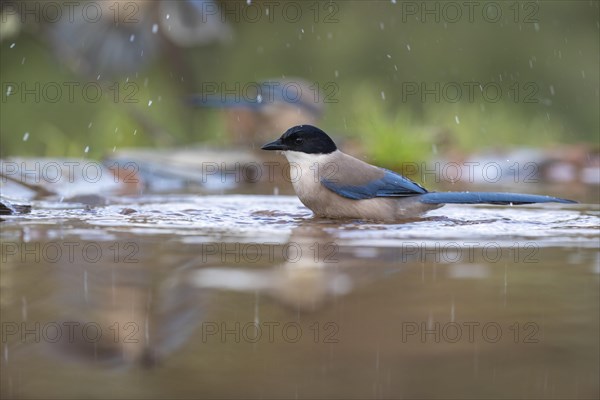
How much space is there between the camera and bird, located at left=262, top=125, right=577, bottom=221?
196 inches

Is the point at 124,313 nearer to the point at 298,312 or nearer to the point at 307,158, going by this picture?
the point at 298,312

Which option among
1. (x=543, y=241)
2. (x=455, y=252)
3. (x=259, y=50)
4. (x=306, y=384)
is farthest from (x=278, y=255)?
(x=259, y=50)

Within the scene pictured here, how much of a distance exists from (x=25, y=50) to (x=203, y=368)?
33.3 feet

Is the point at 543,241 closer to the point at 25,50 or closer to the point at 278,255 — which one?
the point at 278,255

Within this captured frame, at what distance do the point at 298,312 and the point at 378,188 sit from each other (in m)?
2.53

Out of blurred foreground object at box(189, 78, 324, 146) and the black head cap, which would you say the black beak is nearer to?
the black head cap

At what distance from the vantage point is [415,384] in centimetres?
196

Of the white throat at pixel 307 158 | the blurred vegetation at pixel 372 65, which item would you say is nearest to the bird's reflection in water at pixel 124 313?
the white throat at pixel 307 158

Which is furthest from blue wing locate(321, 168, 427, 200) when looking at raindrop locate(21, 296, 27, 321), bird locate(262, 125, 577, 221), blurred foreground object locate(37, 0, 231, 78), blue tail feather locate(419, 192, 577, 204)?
blurred foreground object locate(37, 0, 231, 78)

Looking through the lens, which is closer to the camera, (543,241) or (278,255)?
(278,255)

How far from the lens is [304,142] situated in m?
5.30

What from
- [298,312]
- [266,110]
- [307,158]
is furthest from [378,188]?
[266,110]

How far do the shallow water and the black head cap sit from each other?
1.00 metres

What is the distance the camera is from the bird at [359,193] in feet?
16.3
